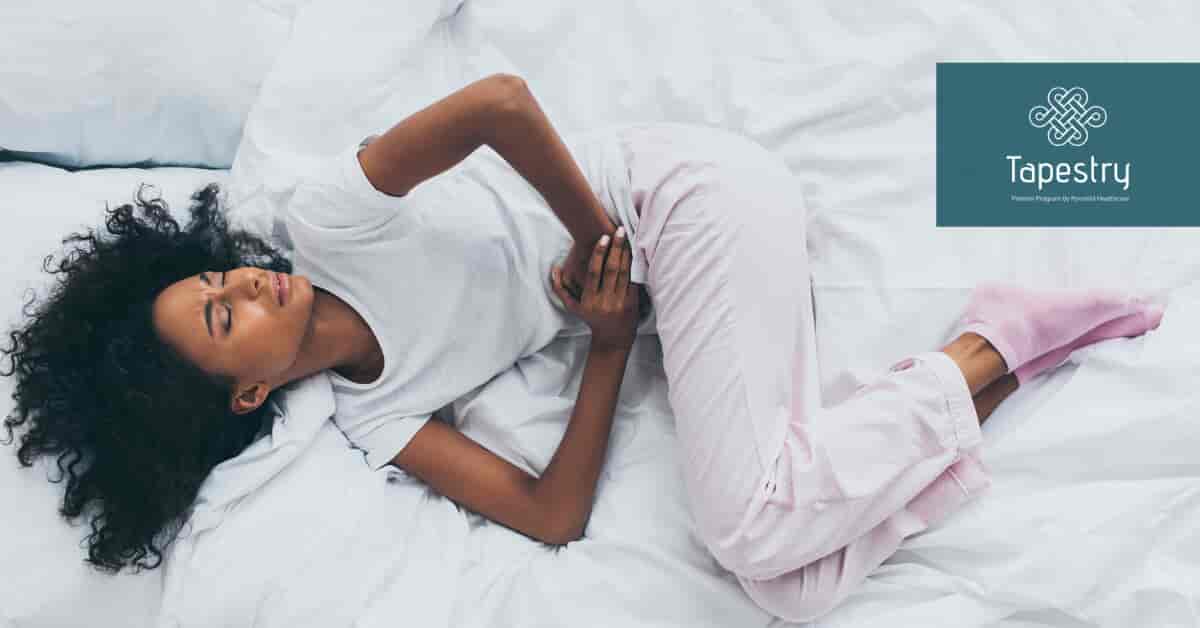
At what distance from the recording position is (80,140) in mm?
1167

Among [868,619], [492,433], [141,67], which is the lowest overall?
[868,619]

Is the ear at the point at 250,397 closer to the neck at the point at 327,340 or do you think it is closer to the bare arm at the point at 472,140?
the neck at the point at 327,340

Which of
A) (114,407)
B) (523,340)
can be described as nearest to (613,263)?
(523,340)

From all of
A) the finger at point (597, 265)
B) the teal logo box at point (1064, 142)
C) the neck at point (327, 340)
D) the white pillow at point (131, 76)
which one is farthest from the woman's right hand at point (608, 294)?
the white pillow at point (131, 76)

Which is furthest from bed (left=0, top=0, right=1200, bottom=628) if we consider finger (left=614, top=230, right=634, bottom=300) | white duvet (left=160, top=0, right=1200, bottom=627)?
finger (left=614, top=230, right=634, bottom=300)

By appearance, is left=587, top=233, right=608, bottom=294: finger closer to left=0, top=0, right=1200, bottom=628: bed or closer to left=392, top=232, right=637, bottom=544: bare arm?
left=392, top=232, right=637, bottom=544: bare arm

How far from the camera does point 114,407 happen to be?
0.99 m

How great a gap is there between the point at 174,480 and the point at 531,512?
13.7 inches

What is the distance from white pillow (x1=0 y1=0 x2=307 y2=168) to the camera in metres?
1.11

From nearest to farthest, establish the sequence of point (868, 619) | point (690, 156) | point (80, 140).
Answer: point (868, 619)
point (690, 156)
point (80, 140)

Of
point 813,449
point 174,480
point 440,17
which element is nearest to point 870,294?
point 813,449

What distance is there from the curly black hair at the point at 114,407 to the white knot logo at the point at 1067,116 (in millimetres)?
877

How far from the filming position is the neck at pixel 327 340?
1043 mm

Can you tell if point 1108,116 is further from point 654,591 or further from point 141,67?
point 141,67
